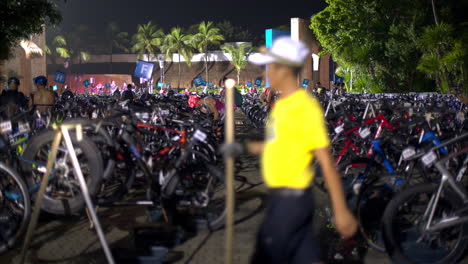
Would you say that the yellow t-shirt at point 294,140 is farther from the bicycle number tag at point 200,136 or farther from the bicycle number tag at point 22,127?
the bicycle number tag at point 22,127

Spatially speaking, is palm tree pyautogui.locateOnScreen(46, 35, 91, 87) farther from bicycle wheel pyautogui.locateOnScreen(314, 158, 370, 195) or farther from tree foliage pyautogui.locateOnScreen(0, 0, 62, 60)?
bicycle wheel pyautogui.locateOnScreen(314, 158, 370, 195)

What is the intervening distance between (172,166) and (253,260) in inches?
102

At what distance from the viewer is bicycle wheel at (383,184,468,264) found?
4.15m

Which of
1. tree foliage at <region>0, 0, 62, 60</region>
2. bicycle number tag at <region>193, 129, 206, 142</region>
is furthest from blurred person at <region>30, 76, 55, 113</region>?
tree foliage at <region>0, 0, 62, 60</region>

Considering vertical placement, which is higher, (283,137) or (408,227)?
(283,137)

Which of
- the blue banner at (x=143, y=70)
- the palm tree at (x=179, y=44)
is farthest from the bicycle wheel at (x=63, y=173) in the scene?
the palm tree at (x=179, y=44)

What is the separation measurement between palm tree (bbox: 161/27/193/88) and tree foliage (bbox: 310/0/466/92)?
34637mm

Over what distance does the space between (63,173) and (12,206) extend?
69 cm

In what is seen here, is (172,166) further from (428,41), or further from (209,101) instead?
(428,41)

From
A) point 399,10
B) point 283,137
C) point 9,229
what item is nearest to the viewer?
point 283,137

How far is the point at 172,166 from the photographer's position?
5.35 meters

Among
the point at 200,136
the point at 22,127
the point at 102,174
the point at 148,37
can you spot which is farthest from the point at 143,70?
the point at 148,37

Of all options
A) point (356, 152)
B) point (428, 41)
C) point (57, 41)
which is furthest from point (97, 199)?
point (57, 41)

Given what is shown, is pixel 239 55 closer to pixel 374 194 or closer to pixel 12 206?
pixel 12 206
